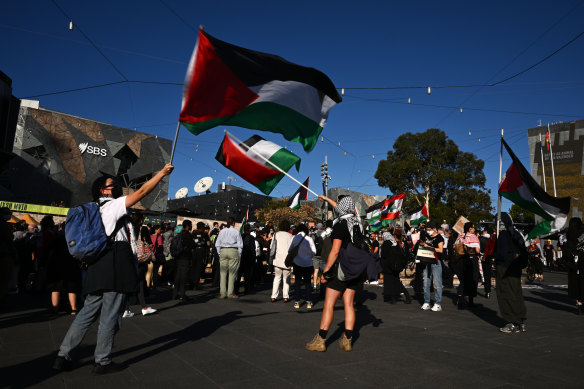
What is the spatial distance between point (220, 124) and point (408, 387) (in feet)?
14.0

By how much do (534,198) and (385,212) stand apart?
37.7 ft

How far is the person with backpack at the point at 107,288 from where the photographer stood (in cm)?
341

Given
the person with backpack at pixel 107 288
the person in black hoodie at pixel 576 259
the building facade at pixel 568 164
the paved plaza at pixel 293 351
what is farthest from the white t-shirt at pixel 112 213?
the building facade at pixel 568 164

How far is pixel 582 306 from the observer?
782 centimetres

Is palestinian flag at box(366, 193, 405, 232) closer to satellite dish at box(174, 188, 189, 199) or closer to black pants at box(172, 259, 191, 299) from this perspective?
black pants at box(172, 259, 191, 299)

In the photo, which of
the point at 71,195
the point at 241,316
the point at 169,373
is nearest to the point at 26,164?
the point at 71,195

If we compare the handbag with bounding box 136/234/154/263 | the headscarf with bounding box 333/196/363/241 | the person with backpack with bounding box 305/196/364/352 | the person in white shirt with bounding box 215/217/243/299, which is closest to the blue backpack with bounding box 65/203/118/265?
the person with backpack with bounding box 305/196/364/352

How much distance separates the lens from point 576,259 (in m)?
7.78

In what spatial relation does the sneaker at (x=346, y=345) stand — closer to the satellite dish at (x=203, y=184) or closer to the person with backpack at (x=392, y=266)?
the person with backpack at (x=392, y=266)

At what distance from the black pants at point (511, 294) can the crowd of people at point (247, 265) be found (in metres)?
0.02

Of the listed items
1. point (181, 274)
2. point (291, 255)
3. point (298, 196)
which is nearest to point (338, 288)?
point (291, 255)

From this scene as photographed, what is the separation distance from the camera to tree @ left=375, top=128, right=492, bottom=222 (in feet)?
121

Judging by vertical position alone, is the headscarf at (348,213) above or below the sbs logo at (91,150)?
below

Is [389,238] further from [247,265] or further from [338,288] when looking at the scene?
[338,288]
